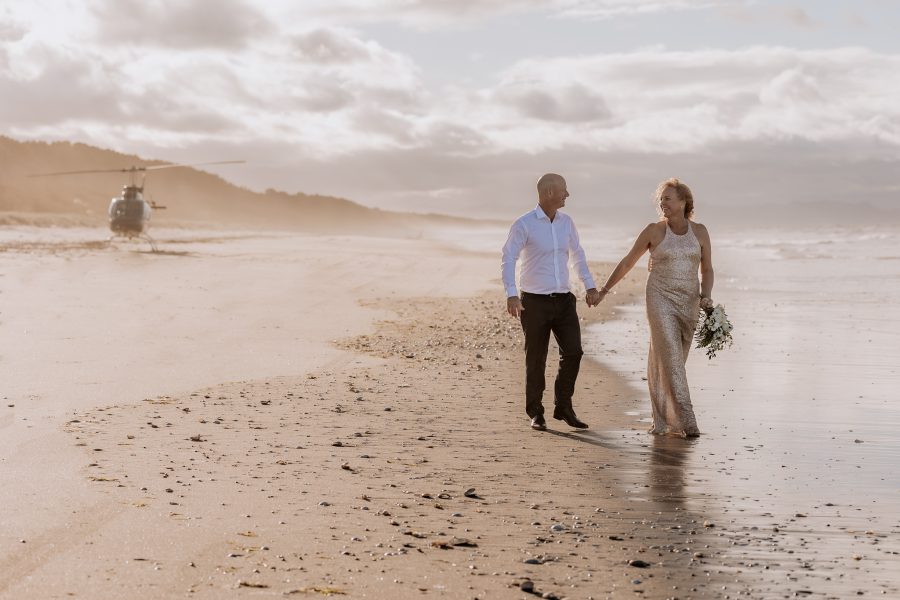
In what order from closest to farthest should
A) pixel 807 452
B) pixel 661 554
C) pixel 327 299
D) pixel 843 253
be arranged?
pixel 661 554 < pixel 807 452 < pixel 327 299 < pixel 843 253

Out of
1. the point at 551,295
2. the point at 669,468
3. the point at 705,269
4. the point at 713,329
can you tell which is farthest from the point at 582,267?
the point at 669,468

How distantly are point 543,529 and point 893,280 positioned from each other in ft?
82.4

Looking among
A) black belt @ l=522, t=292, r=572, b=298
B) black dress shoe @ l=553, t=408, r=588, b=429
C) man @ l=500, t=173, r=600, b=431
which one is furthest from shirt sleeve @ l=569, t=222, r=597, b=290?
black dress shoe @ l=553, t=408, r=588, b=429

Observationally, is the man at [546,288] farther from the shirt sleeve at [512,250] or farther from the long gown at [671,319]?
the long gown at [671,319]

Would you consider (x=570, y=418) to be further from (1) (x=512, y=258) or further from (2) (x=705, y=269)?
(2) (x=705, y=269)

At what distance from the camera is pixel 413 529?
572 cm

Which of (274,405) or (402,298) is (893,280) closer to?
(402,298)

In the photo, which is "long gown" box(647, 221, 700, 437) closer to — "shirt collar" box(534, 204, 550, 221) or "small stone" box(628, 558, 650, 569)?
"shirt collar" box(534, 204, 550, 221)

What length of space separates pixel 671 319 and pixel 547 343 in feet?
3.28

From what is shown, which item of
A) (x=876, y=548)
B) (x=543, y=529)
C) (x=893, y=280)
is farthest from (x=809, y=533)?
(x=893, y=280)

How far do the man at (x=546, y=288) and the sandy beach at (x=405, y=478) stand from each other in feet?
A: 1.40

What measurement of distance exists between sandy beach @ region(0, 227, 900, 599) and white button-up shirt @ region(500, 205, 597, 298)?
119 cm

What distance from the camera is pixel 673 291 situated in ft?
28.0

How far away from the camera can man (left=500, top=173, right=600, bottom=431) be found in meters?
8.48
